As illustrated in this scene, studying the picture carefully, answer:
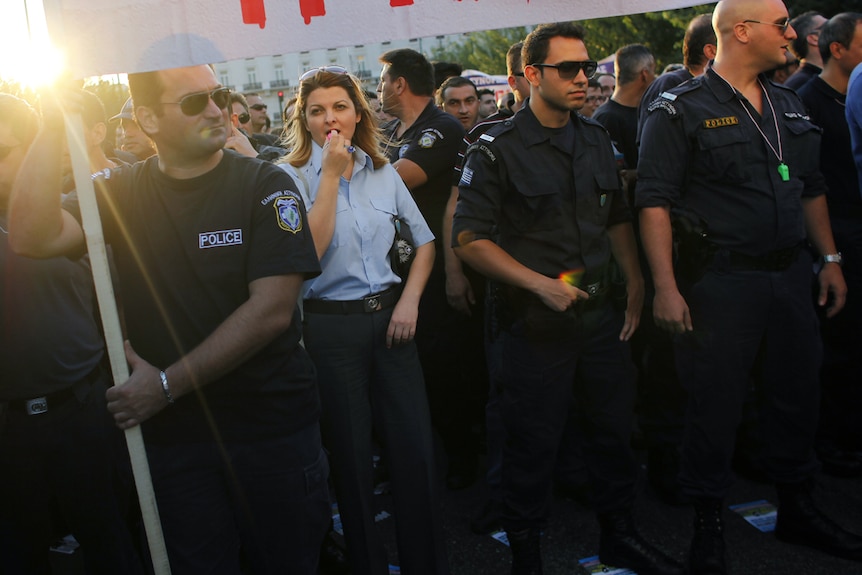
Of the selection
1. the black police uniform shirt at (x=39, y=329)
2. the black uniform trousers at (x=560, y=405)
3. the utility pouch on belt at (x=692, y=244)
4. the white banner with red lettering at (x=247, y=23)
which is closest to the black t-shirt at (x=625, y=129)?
the utility pouch on belt at (x=692, y=244)

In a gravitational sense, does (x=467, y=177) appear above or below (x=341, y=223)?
above

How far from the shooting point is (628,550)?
321 cm

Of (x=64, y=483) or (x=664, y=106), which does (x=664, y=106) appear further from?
(x=64, y=483)

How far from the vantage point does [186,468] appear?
2.28 meters

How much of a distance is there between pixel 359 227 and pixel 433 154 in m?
1.27

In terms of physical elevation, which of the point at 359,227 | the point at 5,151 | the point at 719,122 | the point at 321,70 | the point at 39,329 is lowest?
the point at 39,329

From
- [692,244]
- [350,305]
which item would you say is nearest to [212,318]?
[350,305]

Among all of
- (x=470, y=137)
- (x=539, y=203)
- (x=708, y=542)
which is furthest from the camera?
(x=470, y=137)

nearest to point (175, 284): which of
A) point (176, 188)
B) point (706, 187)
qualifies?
point (176, 188)

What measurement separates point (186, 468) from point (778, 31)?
279 centimetres

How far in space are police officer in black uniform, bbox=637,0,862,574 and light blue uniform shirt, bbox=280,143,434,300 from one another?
104cm

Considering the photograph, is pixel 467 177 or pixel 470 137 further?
pixel 470 137

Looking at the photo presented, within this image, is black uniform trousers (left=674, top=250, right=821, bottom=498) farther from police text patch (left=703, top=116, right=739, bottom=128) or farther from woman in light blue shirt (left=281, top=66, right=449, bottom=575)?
woman in light blue shirt (left=281, top=66, right=449, bottom=575)

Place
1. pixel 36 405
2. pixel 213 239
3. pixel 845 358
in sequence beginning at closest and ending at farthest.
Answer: pixel 213 239 → pixel 36 405 → pixel 845 358
